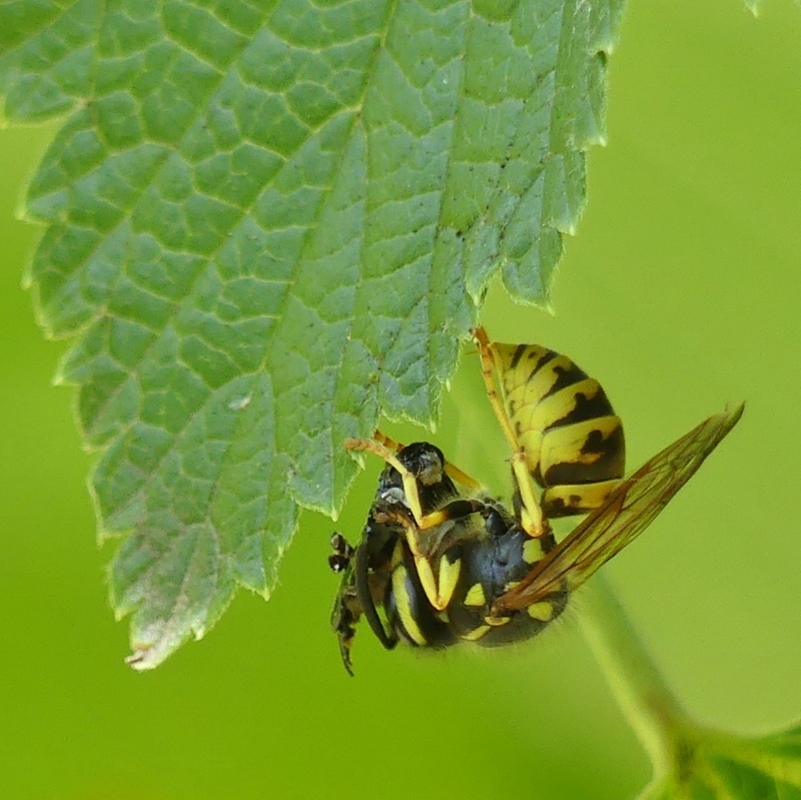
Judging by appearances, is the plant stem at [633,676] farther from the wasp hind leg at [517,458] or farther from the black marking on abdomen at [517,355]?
the black marking on abdomen at [517,355]

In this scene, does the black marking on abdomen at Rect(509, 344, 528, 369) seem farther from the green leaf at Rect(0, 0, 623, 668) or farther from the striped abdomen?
the green leaf at Rect(0, 0, 623, 668)

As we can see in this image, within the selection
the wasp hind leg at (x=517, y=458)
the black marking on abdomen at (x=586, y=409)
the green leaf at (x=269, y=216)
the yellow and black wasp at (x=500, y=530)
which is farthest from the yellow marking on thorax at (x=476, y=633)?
the green leaf at (x=269, y=216)

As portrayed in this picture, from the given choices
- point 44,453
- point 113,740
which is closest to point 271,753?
point 113,740

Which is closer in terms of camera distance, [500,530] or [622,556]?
[500,530]

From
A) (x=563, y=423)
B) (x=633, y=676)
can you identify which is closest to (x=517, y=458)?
(x=563, y=423)

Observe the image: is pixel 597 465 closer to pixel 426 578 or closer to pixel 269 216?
pixel 426 578
